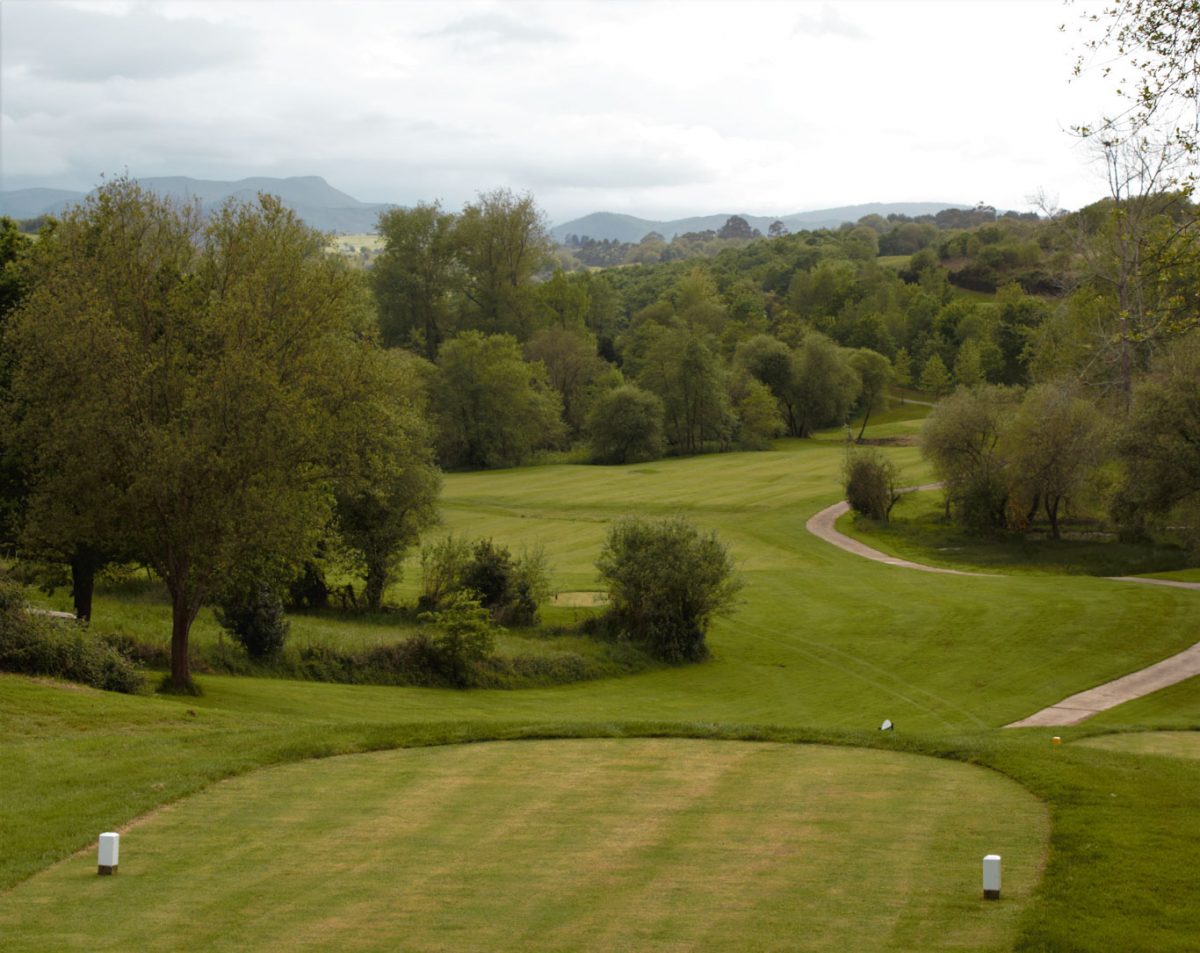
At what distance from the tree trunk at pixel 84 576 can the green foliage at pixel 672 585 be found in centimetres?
1522

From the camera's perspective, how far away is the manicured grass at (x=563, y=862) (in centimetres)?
941

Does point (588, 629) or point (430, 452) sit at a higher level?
point (430, 452)

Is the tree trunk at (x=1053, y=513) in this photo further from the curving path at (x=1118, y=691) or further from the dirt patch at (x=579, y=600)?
the dirt patch at (x=579, y=600)

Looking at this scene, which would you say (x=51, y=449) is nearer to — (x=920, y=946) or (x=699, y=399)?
(x=920, y=946)

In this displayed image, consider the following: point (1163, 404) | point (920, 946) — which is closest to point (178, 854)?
point (920, 946)

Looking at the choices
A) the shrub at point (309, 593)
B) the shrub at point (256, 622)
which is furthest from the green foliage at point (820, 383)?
the shrub at point (256, 622)

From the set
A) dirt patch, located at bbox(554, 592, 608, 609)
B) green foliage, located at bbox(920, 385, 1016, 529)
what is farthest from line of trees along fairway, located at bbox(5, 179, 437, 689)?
green foliage, located at bbox(920, 385, 1016, 529)

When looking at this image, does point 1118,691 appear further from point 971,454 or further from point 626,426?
point 626,426

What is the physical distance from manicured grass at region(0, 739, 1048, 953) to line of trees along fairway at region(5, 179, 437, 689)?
974cm

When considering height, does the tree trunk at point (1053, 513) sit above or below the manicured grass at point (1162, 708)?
above

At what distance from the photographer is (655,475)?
8131 centimetres

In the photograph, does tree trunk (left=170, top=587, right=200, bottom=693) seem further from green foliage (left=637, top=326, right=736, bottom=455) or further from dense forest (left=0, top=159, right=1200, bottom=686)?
green foliage (left=637, top=326, right=736, bottom=455)

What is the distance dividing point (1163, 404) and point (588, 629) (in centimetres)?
2094

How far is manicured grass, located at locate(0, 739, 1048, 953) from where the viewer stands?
9.41 m
